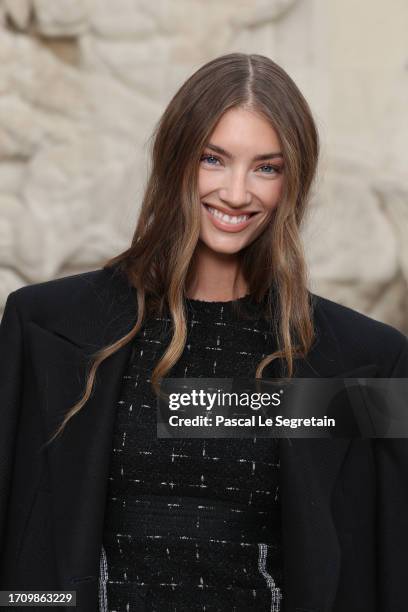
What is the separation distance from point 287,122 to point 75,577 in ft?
3.29

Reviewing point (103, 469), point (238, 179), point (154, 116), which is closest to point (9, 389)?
point (103, 469)

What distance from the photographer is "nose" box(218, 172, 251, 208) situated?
2.38 metres

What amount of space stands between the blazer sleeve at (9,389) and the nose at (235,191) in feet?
1.67

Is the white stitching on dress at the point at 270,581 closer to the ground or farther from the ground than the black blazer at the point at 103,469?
closer to the ground

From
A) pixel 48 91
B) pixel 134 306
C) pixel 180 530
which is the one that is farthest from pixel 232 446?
pixel 48 91

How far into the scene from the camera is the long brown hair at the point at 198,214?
2422 mm

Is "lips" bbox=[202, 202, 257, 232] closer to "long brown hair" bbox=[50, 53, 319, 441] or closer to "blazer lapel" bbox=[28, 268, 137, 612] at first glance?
"long brown hair" bbox=[50, 53, 319, 441]

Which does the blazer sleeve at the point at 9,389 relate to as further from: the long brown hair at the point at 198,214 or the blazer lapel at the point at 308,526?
the blazer lapel at the point at 308,526

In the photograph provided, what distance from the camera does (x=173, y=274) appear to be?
2.53 metres

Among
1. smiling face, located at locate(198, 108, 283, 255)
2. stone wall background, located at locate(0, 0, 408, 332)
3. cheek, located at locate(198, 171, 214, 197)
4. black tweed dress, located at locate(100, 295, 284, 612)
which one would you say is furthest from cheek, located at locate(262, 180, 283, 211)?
stone wall background, located at locate(0, 0, 408, 332)

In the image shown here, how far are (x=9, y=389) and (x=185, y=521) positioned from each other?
0.45 metres

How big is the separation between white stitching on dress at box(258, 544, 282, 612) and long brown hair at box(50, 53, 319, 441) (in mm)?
374

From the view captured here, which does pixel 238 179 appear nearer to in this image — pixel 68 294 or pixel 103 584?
pixel 68 294

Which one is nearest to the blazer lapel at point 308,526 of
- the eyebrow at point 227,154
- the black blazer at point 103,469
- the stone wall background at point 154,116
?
the black blazer at point 103,469
